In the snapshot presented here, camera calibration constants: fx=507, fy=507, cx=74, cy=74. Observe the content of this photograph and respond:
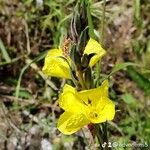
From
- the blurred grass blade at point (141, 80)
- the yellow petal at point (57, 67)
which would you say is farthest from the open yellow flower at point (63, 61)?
the blurred grass blade at point (141, 80)

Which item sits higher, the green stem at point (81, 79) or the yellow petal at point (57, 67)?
the yellow petal at point (57, 67)

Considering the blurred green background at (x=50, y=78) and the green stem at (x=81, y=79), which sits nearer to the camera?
the green stem at (x=81, y=79)

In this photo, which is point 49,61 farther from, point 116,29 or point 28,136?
point 116,29

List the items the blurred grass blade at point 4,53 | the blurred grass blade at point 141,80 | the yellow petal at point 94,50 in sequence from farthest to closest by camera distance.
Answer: the blurred grass blade at point 4,53, the blurred grass blade at point 141,80, the yellow petal at point 94,50

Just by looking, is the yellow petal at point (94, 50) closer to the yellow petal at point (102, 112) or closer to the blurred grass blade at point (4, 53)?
the yellow petal at point (102, 112)

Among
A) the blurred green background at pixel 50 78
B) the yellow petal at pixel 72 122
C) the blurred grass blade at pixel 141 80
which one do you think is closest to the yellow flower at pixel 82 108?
the yellow petal at pixel 72 122

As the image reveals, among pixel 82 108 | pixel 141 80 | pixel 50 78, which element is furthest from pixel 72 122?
pixel 50 78

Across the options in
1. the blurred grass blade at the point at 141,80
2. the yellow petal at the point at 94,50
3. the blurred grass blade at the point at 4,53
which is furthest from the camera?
the blurred grass blade at the point at 4,53

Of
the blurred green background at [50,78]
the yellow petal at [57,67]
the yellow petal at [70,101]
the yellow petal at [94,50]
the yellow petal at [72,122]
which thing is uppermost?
the yellow petal at [94,50]
